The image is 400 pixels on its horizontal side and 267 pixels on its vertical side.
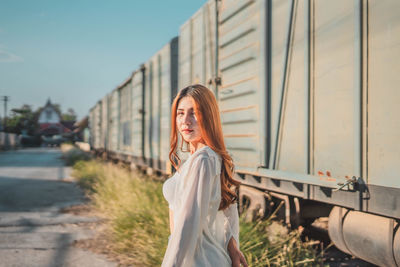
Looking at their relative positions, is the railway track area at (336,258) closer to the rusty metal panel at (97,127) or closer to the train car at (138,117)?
the train car at (138,117)

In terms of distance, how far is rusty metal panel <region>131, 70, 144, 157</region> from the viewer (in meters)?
9.96

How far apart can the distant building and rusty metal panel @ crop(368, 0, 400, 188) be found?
67.1m

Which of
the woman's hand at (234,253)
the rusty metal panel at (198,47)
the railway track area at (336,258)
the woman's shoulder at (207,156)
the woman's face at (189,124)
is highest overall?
the rusty metal panel at (198,47)

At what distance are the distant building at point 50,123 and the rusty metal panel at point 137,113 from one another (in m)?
58.1

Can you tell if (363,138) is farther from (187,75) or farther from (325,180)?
(187,75)

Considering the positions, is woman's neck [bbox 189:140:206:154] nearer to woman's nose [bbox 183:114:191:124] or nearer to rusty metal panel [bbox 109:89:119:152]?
woman's nose [bbox 183:114:191:124]

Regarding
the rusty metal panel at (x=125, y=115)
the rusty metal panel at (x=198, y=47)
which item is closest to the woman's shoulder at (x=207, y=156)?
the rusty metal panel at (x=198, y=47)

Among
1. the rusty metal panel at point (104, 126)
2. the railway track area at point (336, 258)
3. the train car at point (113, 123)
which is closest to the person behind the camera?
the railway track area at point (336, 258)

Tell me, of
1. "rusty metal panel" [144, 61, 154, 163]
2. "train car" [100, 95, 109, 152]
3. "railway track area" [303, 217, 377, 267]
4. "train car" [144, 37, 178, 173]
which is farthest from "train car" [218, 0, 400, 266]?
"train car" [100, 95, 109, 152]

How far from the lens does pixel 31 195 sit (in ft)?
29.8

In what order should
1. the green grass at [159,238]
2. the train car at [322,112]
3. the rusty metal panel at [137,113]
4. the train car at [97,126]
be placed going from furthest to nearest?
1. the train car at [97,126]
2. the rusty metal panel at [137,113]
3. the green grass at [159,238]
4. the train car at [322,112]

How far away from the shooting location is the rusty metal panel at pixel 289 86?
3.53 m

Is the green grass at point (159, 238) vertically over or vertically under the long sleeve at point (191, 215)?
under

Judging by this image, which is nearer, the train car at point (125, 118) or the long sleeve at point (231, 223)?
the long sleeve at point (231, 223)
